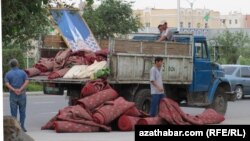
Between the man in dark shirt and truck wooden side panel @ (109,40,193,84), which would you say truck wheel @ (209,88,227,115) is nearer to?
truck wooden side panel @ (109,40,193,84)

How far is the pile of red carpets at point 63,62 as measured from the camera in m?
17.6

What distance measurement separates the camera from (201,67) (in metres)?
18.8

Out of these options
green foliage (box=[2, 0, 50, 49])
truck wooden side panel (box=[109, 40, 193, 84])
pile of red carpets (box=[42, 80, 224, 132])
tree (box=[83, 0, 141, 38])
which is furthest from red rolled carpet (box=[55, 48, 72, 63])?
tree (box=[83, 0, 141, 38])

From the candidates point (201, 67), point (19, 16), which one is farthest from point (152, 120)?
point (19, 16)

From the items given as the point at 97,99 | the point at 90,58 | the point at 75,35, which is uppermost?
the point at 75,35

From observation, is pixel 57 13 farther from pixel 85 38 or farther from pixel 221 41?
pixel 221 41

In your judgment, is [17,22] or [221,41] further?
[221,41]

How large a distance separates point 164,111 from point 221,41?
4147 cm

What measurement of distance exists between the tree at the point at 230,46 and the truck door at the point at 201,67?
34.2 meters

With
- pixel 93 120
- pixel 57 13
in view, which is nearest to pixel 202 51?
pixel 93 120

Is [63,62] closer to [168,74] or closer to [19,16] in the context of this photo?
[168,74]

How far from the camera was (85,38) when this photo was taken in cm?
1995

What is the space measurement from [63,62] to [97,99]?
2950 millimetres

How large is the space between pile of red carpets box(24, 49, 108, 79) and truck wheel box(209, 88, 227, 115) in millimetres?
3923
